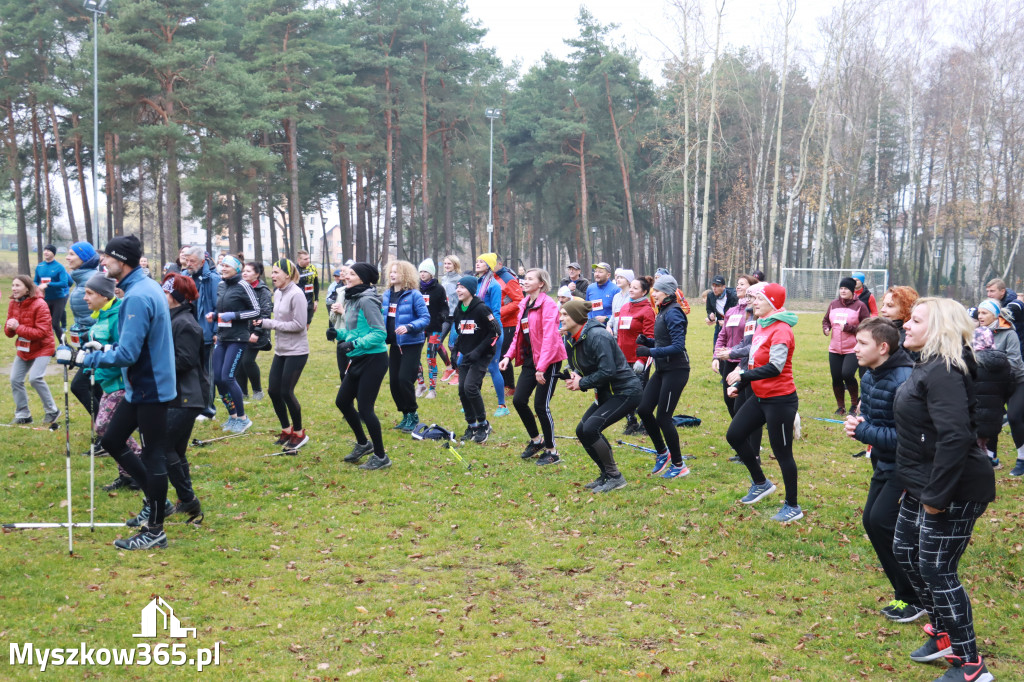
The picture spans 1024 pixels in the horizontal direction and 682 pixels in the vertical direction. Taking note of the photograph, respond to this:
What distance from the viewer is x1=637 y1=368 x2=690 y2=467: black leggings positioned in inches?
328

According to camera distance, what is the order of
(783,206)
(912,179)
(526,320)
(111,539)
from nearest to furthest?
(111,539)
(526,320)
(912,179)
(783,206)

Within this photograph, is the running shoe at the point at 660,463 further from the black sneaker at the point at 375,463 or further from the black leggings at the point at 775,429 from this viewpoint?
the black sneaker at the point at 375,463

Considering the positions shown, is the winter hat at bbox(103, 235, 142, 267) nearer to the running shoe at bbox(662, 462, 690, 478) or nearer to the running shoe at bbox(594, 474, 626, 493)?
the running shoe at bbox(594, 474, 626, 493)

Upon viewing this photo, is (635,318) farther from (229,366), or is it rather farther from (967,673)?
(967,673)

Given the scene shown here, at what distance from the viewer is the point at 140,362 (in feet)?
19.0

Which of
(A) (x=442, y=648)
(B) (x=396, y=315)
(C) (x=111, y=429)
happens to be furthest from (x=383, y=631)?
(B) (x=396, y=315)

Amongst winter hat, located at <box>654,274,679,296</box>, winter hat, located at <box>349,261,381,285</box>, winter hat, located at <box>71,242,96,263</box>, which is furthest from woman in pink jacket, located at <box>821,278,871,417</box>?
winter hat, located at <box>71,242,96,263</box>

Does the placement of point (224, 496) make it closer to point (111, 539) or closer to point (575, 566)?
point (111, 539)

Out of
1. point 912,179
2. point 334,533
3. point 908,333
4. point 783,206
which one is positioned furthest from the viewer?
point 783,206

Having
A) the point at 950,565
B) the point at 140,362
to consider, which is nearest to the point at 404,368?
the point at 140,362

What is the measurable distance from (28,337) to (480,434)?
5.52 metres

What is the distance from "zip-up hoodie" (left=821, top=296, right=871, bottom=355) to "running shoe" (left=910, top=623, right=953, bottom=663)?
6769mm

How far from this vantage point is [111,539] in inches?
253

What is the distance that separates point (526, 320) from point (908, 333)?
16.7ft
